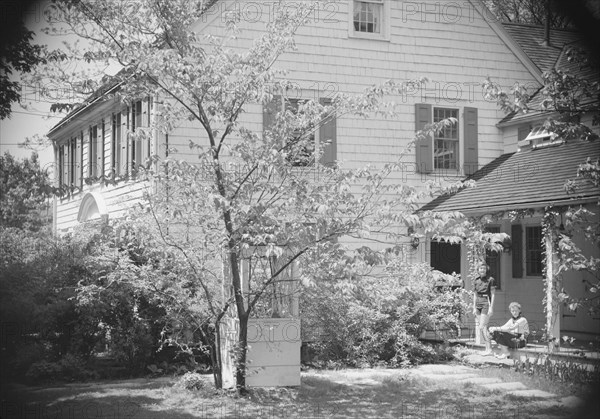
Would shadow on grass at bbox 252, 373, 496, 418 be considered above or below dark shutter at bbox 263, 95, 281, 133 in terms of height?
below

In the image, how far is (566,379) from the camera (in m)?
11.3

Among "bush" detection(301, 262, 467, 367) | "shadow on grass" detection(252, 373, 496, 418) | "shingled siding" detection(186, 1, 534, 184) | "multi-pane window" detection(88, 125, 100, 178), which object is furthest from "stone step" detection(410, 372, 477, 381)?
"multi-pane window" detection(88, 125, 100, 178)

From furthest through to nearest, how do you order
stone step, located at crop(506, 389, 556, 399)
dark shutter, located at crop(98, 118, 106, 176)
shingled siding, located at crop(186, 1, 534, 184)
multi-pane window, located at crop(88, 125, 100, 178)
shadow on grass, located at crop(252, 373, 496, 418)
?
1. multi-pane window, located at crop(88, 125, 100, 178)
2. dark shutter, located at crop(98, 118, 106, 176)
3. shingled siding, located at crop(186, 1, 534, 184)
4. stone step, located at crop(506, 389, 556, 399)
5. shadow on grass, located at crop(252, 373, 496, 418)

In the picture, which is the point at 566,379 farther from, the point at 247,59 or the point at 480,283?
the point at 247,59

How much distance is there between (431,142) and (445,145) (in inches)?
22.0

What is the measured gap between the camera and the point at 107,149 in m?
20.0

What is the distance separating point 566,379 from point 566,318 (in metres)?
6.14

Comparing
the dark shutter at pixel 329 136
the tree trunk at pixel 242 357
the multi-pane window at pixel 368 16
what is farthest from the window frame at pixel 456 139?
the tree trunk at pixel 242 357

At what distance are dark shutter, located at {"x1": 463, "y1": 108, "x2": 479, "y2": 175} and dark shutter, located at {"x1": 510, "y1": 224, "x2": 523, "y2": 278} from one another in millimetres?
1758

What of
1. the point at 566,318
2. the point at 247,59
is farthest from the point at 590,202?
the point at 247,59

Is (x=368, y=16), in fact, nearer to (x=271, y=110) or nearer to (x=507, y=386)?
(x=271, y=110)

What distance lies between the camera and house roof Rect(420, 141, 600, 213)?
14.0 metres

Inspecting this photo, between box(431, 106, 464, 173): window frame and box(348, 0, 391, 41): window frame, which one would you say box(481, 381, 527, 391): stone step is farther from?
box(348, 0, 391, 41): window frame

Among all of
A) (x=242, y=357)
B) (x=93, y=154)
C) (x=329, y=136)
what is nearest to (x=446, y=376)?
(x=242, y=357)
